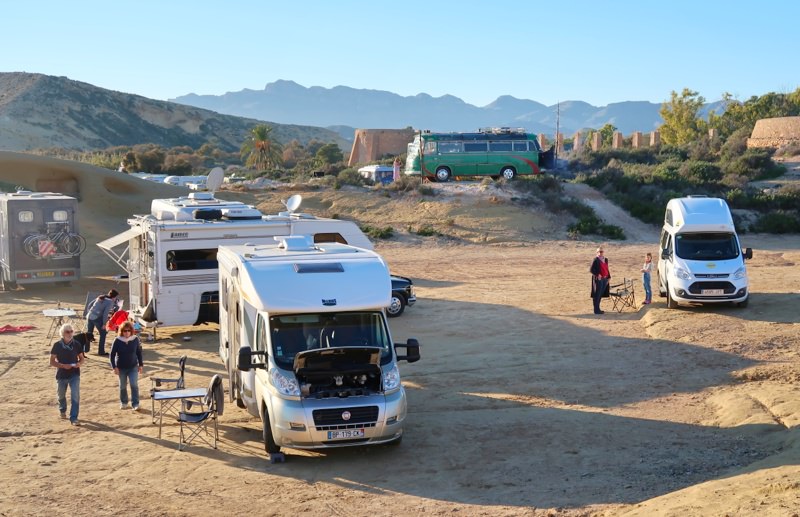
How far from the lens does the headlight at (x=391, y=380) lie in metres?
11.5

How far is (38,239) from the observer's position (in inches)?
1057

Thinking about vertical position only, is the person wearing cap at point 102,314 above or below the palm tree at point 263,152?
below

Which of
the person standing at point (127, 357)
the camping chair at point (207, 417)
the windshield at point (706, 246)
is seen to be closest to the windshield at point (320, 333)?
the camping chair at point (207, 417)

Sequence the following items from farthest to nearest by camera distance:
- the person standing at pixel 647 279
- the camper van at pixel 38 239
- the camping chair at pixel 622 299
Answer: the camper van at pixel 38 239
the person standing at pixel 647 279
the camping chair at pixel 622 299

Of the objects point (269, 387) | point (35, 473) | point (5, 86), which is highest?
point (5, 86)

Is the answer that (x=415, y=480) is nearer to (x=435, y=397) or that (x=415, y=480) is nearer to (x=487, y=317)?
(x=435, y=397)

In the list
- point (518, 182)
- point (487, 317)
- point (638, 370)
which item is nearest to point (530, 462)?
point (638, 370)

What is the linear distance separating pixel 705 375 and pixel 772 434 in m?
3.78

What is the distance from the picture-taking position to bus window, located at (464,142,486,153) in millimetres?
45594

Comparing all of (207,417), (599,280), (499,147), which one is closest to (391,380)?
(207,417)

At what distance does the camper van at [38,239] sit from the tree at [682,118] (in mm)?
82215

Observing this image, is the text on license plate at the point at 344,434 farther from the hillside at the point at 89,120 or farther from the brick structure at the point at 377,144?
the hillside at the point at 89,120

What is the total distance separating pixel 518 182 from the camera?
44188mm

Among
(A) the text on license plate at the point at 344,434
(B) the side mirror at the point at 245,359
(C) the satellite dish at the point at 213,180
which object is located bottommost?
(A) the text on license plate at the point at 344,434
